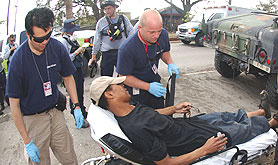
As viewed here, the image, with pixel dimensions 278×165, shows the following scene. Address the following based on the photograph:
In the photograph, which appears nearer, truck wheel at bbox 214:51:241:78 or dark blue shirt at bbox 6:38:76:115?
dark blue shirt at bbox 6:38:76:115

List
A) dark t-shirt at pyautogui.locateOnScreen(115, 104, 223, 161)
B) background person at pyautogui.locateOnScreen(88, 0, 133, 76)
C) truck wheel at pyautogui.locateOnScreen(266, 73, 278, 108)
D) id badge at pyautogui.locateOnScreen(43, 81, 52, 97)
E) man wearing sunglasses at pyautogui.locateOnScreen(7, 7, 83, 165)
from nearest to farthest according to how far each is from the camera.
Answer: dark t-shirt at pyautogui.locateOnScreen(115, 104, 223, 161) < man wearing sunglasses at pyautogui.locateOnScreen(7, 7, 83, 165) < id badge at pyautogui.locateOnScreen(43, 81, 52, 97) < background person at pyautogui.locateOnScreen(88, 0, 133, 76) < truck wheel at pyautogui.locateOnScreen(266, 73, 278, 108)

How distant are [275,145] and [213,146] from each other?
2.77ft

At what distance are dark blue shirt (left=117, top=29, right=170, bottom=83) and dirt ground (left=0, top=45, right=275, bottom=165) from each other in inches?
50.3

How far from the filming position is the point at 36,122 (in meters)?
2.19

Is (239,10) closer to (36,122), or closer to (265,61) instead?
(265,61)

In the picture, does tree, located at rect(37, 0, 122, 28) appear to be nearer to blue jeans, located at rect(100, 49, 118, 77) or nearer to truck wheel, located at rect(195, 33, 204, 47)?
truck wheel, located at rect(195, 33, 204, 47)

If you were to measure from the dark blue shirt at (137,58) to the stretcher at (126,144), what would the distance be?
2.42 ft

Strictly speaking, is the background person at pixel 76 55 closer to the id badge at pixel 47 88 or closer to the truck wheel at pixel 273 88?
the id badge at pixel 47 88

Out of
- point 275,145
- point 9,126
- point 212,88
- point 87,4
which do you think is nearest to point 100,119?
point 275,145

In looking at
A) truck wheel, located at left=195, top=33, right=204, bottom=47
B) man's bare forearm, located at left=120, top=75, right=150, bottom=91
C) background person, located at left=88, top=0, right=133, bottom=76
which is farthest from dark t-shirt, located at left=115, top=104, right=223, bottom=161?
truck wheel, located at left=195, top=33, right=204, bottom=47

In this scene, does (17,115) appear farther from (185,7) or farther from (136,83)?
(185,7)

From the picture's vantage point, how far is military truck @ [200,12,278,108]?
12.7 feet

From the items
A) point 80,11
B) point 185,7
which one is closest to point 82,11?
point 80,11

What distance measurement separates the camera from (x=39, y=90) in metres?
2.12
